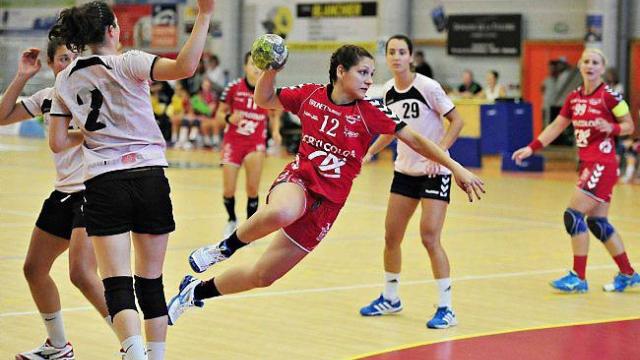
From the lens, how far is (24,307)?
849 cm

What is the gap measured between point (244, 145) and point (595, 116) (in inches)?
180

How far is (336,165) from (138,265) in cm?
172

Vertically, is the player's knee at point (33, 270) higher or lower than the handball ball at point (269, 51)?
lower

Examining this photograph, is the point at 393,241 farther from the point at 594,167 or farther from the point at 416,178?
the point at 594,167

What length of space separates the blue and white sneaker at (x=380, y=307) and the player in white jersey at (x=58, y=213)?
102 inches

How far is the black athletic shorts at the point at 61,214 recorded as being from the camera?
6.38 meters

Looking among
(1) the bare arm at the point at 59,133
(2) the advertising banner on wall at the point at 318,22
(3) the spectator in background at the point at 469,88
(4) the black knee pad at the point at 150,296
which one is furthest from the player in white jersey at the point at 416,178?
(2) the advertising banner on wall at the point at 318,22

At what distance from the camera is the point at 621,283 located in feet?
31.9

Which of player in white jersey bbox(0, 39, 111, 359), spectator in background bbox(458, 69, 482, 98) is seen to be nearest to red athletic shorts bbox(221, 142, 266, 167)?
player in white jersey bbox(0, 39, 111, 359)

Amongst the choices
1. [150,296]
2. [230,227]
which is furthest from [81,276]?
[230,227]

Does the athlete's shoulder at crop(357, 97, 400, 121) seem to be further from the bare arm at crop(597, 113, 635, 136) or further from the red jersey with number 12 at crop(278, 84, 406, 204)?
the bare arm at crop(597, 113, 635, 136)

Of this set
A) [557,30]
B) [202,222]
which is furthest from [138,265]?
[557,30]

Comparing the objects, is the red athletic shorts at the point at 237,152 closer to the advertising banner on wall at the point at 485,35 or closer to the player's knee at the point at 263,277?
the player's knee at the point at 263,277

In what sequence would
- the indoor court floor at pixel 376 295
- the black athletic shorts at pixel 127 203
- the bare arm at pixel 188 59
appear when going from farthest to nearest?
1. the indoor court floor at pixel 376 295
2. the black athletic shorts at pixel 127 203
3. the bare arm at pixel 188 59
